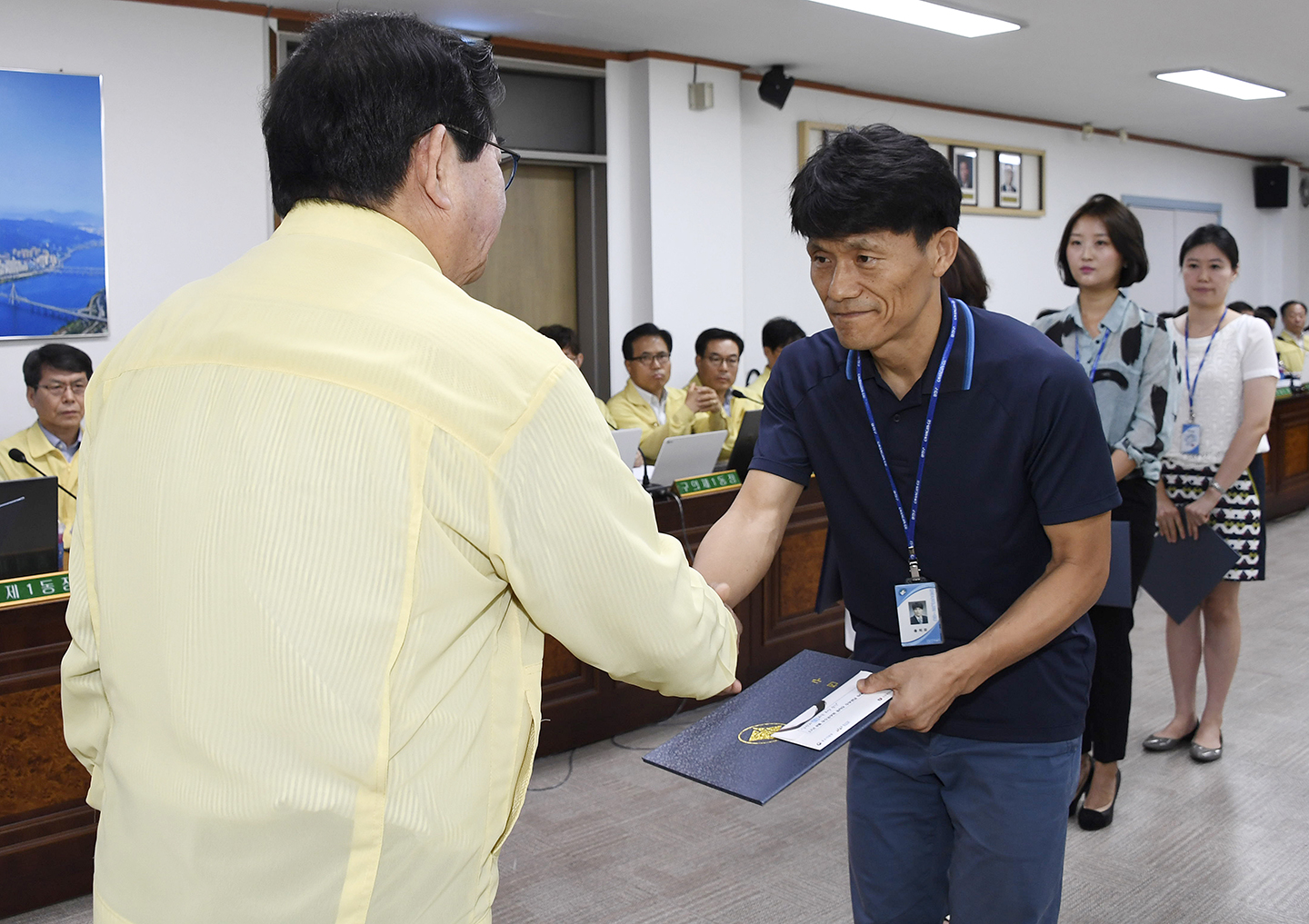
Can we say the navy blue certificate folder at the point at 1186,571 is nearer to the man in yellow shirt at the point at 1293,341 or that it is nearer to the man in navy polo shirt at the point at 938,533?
the man in navy polo shirt at the point at 938,533

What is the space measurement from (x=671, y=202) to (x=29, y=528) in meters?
4.29

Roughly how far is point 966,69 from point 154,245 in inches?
193

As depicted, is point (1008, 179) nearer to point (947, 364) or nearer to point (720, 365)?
point (720, 365)

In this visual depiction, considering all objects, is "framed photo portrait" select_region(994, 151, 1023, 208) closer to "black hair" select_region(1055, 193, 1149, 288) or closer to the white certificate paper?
"black hair" select_region(1055, 193, 1149, 288)

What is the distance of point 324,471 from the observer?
0.81 m

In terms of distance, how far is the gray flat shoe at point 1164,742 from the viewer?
134 inches

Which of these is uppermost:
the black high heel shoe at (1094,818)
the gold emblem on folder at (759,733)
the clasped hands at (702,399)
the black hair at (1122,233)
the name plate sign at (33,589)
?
the black hair at (1122,233)

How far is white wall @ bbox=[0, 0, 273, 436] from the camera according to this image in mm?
4523

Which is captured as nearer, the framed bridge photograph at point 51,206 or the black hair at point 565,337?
the framed bridge photograph at point 51,206

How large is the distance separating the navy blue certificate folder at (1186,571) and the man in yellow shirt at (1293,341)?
531 cm

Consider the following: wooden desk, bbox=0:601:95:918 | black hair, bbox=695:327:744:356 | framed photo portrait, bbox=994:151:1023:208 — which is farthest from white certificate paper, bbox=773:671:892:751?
framed photo portrait, bbox=994:151:1023:208

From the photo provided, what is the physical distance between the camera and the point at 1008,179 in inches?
338

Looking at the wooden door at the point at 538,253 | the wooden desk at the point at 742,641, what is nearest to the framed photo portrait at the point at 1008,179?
the wooden door at the point at 538,253

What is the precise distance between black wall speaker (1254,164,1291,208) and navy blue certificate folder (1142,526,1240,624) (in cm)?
1039
